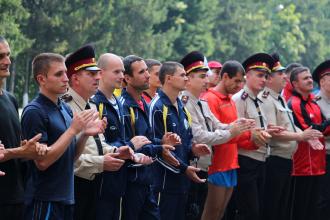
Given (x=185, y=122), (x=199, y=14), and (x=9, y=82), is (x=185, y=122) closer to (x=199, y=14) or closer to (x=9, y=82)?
(x=9, y=82)

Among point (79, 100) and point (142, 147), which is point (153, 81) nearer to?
point (142, 147)

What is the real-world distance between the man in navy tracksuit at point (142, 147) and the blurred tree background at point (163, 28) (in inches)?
770

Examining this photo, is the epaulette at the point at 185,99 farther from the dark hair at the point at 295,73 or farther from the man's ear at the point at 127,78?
the dark hair at the point at 295,73

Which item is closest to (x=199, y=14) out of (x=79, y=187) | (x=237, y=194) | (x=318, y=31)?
(x=318, y=31)

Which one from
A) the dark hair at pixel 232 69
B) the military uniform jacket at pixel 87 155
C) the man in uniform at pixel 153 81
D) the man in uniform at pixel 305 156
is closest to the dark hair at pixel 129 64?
the military uniform jacket at pixel 87 155

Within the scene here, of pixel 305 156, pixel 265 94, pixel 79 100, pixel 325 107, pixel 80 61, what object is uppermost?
pixel 80 61

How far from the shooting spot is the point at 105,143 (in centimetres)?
771

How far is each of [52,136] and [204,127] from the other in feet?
10.7

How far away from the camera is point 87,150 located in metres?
7.54

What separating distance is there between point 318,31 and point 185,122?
50.2m

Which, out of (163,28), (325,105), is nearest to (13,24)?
(325,105)

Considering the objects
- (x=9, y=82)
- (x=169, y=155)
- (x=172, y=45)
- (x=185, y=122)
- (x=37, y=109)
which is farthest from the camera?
(x=172, y=45)

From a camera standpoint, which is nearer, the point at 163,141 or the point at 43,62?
the point at 43,62

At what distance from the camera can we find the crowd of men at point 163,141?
6754 millimetres
